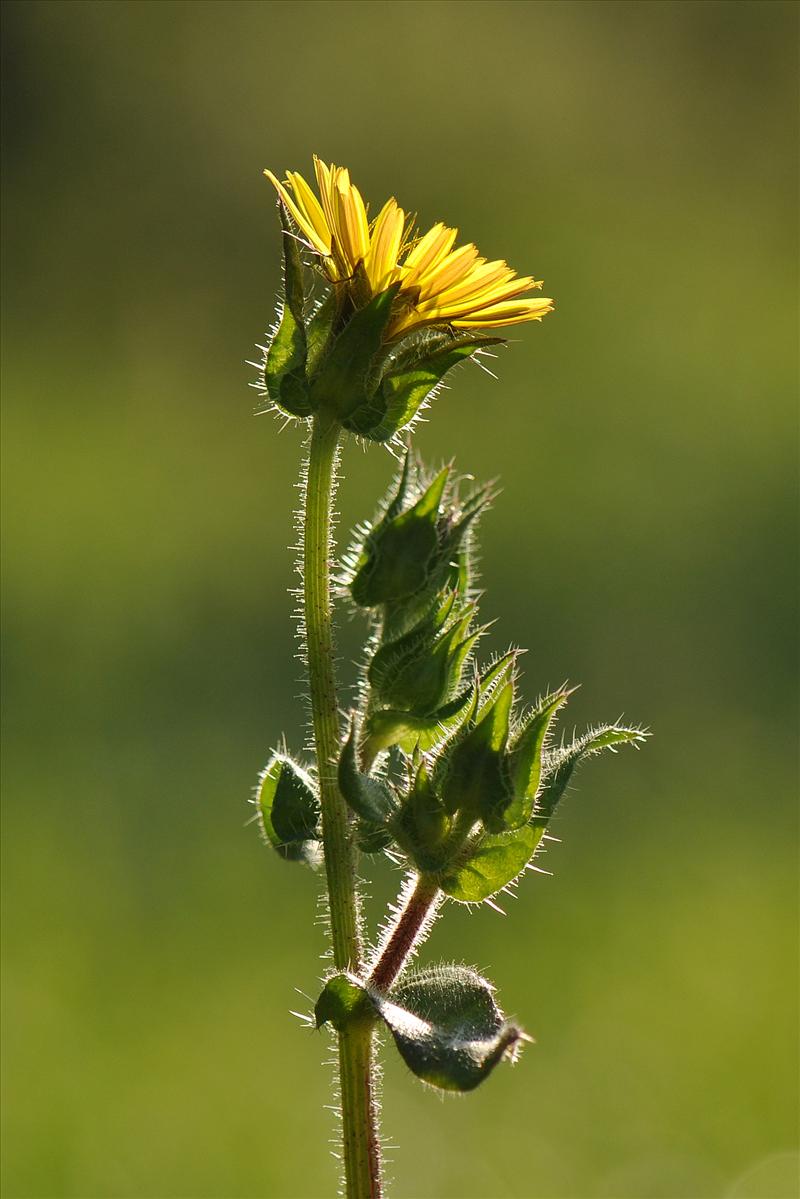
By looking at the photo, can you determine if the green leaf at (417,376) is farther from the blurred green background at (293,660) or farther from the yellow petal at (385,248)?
the blurred green background at (293,660)

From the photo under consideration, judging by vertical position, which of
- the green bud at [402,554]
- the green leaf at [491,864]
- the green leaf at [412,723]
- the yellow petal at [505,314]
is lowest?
the green leaf at [491,864]

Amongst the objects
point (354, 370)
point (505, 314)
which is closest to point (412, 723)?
point (354, 370)

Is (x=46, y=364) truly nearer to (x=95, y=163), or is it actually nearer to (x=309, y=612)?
(x=95, y=163)

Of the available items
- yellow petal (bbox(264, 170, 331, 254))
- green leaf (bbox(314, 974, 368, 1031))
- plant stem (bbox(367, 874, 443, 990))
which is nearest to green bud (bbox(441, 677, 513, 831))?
plant stem (bbox(367, 874, 443, 990))

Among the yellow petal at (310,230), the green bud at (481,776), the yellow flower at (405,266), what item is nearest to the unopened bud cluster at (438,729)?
the green bud at (481,776)

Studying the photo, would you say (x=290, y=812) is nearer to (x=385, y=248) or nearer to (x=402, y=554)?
(x=402, y=554)

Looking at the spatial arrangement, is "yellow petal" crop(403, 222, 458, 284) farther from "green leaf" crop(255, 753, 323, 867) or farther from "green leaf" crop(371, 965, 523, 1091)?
"green leaf" crop(371, 965, 523, 1091)

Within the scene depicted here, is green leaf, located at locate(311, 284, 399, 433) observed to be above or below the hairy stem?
above

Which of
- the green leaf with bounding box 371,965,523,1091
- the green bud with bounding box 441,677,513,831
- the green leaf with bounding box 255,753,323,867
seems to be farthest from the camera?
the green leaf with bounding box 255,753,323,867
